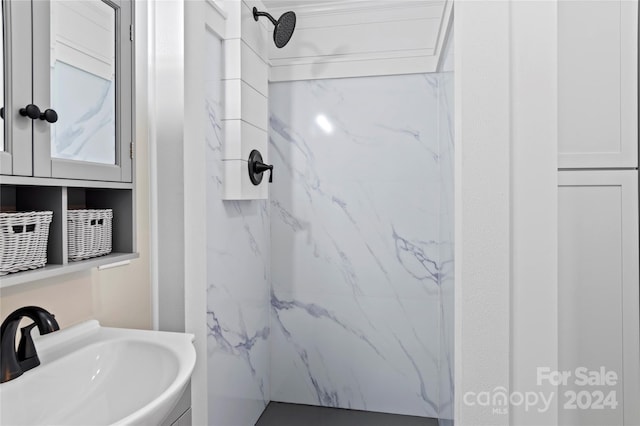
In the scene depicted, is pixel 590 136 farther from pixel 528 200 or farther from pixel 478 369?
pixel 478 369

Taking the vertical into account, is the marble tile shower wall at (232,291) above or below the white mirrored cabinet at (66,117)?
below

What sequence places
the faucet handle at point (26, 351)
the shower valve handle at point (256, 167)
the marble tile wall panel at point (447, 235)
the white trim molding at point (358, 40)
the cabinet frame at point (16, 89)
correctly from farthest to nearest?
the white trim molding at point (358, 40) → the shower valve handle at point (256, 167) → the marble tile wall panel at point (447, 235) → the faucet handle at point (26, 351) → the cabinet frame at point (16, 89)

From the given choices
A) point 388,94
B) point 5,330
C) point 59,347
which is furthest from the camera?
point 388,94

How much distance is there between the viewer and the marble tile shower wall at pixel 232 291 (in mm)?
1831

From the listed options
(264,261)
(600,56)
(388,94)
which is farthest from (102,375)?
(388,94)

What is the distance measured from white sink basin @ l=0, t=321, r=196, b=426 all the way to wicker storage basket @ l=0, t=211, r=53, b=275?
25cm

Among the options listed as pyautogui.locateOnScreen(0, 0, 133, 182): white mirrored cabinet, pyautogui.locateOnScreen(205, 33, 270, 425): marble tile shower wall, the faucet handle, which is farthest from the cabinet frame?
pyautogui.locateOnScreen(205, 33, 270, 425): marble tile shower wall

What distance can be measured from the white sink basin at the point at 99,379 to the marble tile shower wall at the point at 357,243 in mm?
1308

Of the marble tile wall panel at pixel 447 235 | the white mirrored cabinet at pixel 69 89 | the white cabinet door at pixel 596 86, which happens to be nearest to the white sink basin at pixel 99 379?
the white mirrored cabinet at pixel 69 89

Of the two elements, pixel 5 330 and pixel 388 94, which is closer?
pixel 5 330

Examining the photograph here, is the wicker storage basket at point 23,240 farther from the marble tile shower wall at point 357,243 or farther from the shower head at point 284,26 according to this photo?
the marble tile shower wall at point 357,243

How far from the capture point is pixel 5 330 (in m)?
0.97

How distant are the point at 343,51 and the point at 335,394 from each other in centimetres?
194

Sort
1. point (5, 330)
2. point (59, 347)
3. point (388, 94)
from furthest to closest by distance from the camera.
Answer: point (388, 94)
point (59, 347)
point (5, 330)
